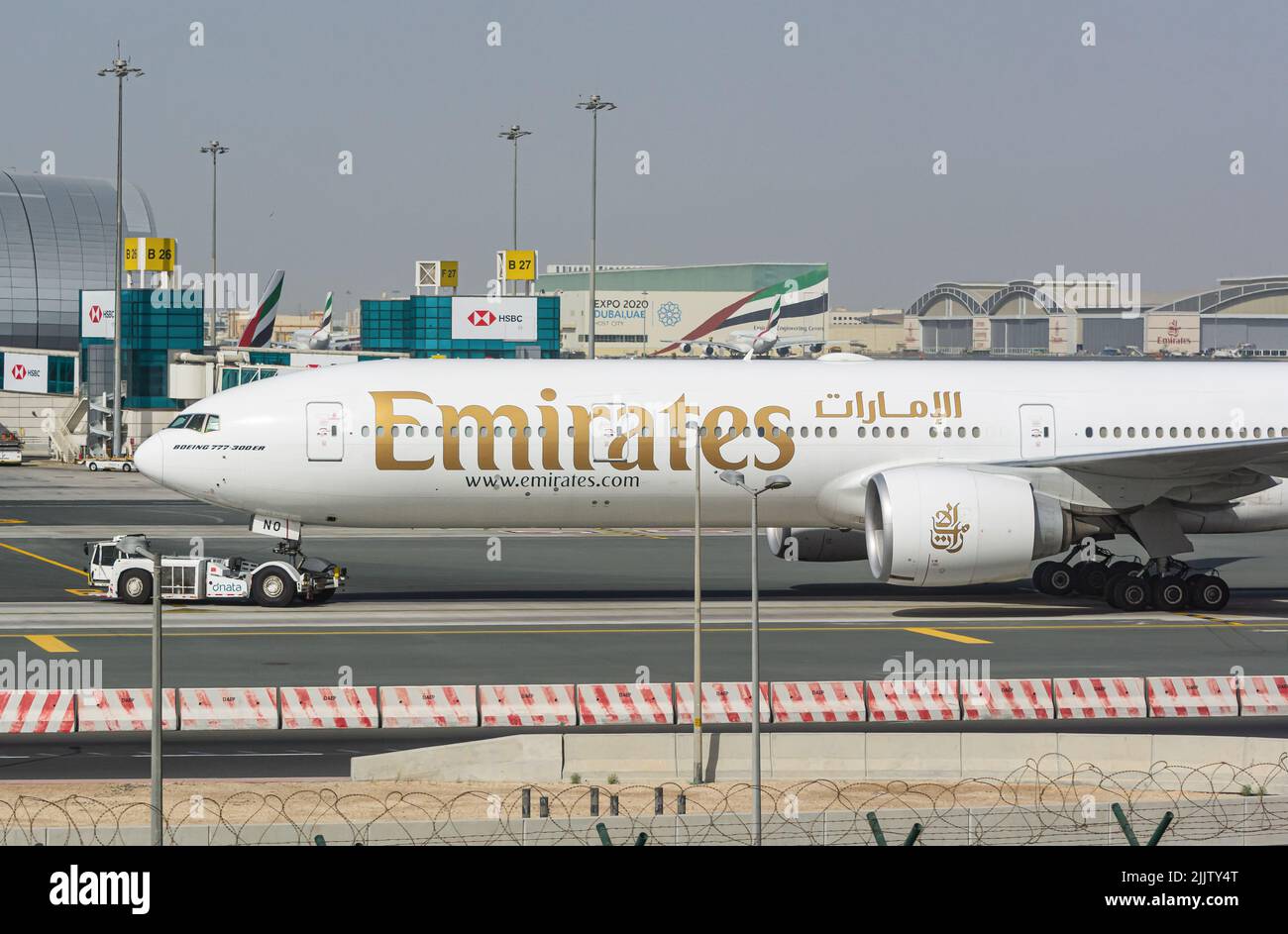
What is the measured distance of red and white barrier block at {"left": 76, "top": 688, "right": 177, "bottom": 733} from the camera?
93.0ft

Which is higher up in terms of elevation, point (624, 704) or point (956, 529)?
point (956, 529)

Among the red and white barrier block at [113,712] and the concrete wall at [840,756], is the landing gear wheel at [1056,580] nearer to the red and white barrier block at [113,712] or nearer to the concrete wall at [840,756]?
the concrete wall at [840,756]

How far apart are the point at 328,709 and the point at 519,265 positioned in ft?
353

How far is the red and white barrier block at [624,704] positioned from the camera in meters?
29.3

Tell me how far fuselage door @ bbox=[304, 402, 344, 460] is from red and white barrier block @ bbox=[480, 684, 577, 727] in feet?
44.5

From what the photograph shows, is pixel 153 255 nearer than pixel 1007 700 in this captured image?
No

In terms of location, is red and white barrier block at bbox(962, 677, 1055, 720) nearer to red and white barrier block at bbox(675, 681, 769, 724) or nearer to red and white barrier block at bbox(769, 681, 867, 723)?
red and white barrier block at bbox(769, 681, 867, 723)

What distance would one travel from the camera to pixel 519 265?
440 ft

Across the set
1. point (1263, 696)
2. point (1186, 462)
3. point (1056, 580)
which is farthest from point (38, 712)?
point (1056, 580)

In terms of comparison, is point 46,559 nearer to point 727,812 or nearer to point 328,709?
point 328,709

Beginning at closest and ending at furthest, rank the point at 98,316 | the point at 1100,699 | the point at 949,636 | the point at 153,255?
the point at 1100,699
the point at 949,636
the point at 98,316
the point at 153,255

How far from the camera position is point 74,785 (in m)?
24.2
